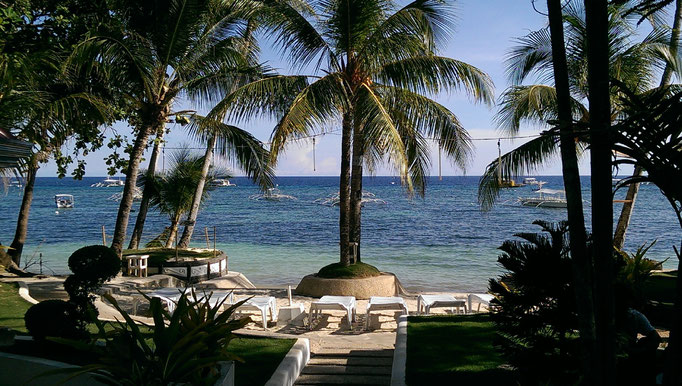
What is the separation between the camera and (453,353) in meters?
6.46

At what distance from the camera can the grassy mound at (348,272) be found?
12320mm

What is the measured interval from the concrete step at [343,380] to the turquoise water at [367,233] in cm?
1036

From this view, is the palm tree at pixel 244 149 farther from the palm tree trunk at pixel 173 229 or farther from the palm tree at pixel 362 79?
the palm tree trunk at pixel 173 229

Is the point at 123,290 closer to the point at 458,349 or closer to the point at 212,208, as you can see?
the point at 458,349

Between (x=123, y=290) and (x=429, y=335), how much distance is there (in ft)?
23.3

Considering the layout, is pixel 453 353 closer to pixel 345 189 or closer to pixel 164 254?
pixel 345 189

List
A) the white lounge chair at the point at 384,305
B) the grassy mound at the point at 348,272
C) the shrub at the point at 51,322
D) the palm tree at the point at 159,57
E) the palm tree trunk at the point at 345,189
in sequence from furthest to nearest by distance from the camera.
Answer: the palm tree trunk at the point at 345,189
the grassy mound at the point at 348,272
the palm tree at the point at 159,57
the white lounge chair at the point at 384,305
the shrub at the point at 51,322

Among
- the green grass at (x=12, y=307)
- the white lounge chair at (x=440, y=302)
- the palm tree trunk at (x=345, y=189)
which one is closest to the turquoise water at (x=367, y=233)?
the palm tree trunk at (x=345, y=189)

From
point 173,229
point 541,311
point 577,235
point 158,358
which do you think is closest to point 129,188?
point 173,229

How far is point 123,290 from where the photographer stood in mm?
11641

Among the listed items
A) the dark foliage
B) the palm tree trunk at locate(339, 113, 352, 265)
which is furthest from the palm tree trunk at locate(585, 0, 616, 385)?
the palm tree trunk at locate(339, 113, 352, 265)

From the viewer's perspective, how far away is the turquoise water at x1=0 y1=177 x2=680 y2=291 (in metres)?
22.4

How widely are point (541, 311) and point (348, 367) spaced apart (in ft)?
8.35

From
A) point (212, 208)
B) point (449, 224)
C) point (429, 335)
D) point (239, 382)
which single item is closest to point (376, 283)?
point (429, 335)
